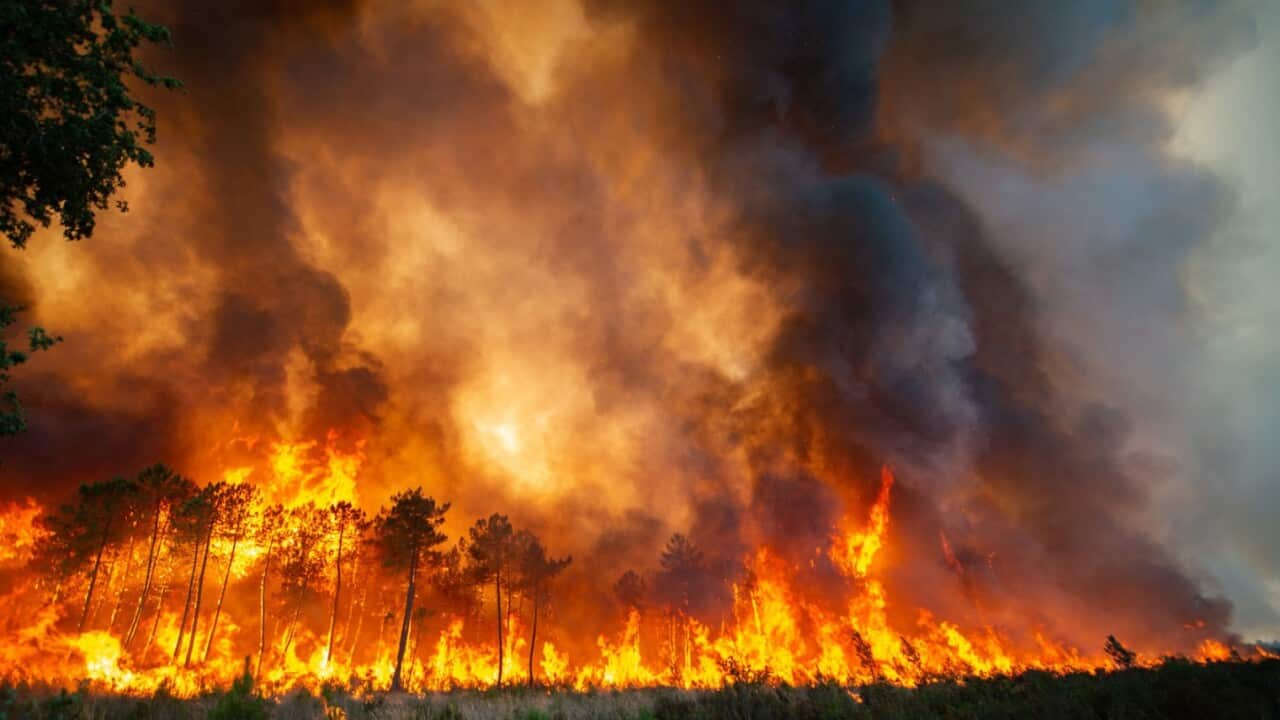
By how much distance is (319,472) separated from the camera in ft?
239

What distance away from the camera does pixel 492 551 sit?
46750mm

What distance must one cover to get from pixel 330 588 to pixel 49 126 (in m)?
66.5

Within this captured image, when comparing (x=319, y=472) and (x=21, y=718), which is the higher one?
(x=319, y=472)

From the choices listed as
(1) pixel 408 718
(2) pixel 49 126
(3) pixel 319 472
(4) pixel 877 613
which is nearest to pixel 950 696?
(1) pixel 408 718

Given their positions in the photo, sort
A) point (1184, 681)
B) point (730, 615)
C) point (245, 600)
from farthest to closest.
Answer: point (730, 615) < point (245, 600) < point (1184, 681)

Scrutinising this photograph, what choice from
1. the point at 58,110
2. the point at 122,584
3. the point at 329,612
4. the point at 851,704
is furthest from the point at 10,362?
the point at 329,612

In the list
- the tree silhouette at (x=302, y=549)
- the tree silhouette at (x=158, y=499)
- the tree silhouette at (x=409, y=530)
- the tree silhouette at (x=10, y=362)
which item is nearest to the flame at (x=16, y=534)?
the tree silhouette at (x=158, y=499)

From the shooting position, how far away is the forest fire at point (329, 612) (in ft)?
126

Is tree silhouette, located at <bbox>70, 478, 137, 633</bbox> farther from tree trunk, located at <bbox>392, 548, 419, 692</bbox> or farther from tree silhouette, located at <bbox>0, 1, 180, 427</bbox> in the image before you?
tree silhouette, located at <bbox>0, 1, 180, 427</bbox>

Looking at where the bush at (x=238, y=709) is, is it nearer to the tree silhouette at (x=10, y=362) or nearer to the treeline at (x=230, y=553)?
the tree silhouette at (x=10, y=362)

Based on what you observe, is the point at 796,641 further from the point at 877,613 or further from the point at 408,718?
the point at 408,718

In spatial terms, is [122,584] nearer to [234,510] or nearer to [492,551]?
[234,510]

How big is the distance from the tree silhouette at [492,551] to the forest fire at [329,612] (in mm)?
203

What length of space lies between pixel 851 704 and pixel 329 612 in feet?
277
